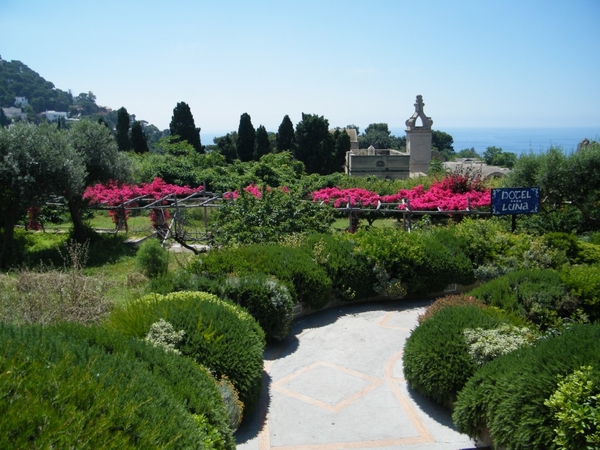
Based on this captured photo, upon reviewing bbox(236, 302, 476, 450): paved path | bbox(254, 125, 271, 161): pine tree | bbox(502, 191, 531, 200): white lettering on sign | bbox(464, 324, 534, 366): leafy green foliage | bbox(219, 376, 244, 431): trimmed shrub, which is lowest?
bbox(236, 302, 476, 450): paved path

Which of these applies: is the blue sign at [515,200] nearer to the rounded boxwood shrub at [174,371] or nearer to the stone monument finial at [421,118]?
the rounded boxwood shrub at [174,371]

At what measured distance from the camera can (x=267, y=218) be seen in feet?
38.3

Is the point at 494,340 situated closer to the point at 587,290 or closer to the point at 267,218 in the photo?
the point at 587,290

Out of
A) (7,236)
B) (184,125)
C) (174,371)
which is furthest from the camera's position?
(184,125)

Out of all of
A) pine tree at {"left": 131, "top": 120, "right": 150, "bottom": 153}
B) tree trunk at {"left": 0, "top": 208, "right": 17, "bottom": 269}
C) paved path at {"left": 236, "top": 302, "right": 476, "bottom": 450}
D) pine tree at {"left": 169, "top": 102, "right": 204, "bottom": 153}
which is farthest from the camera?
pine tree at {"left": 169, "top": 102, "right": 204, "bottom": 153}

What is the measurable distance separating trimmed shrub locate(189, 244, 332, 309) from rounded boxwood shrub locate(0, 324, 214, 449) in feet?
13.4

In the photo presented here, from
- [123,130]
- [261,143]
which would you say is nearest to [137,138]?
[123,130]

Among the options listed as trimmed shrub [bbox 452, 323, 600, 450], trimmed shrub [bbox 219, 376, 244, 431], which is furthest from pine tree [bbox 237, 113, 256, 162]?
trimmed shrub [bbox 452, 323, 600, 450]

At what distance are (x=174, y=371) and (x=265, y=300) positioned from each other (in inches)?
120

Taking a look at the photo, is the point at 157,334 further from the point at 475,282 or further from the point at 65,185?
the point at 65,185

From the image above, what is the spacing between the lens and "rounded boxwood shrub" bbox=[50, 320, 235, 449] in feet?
14.1

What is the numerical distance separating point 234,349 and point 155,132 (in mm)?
161936

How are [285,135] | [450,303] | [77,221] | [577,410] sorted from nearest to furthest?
[577,410] < [450,303] < [77,221] < [285,135]

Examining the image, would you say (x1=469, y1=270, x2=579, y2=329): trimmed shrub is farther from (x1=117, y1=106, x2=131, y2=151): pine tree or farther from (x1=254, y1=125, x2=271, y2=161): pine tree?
(x1=117, y1=106, x2=131, y2=151): pine tree
